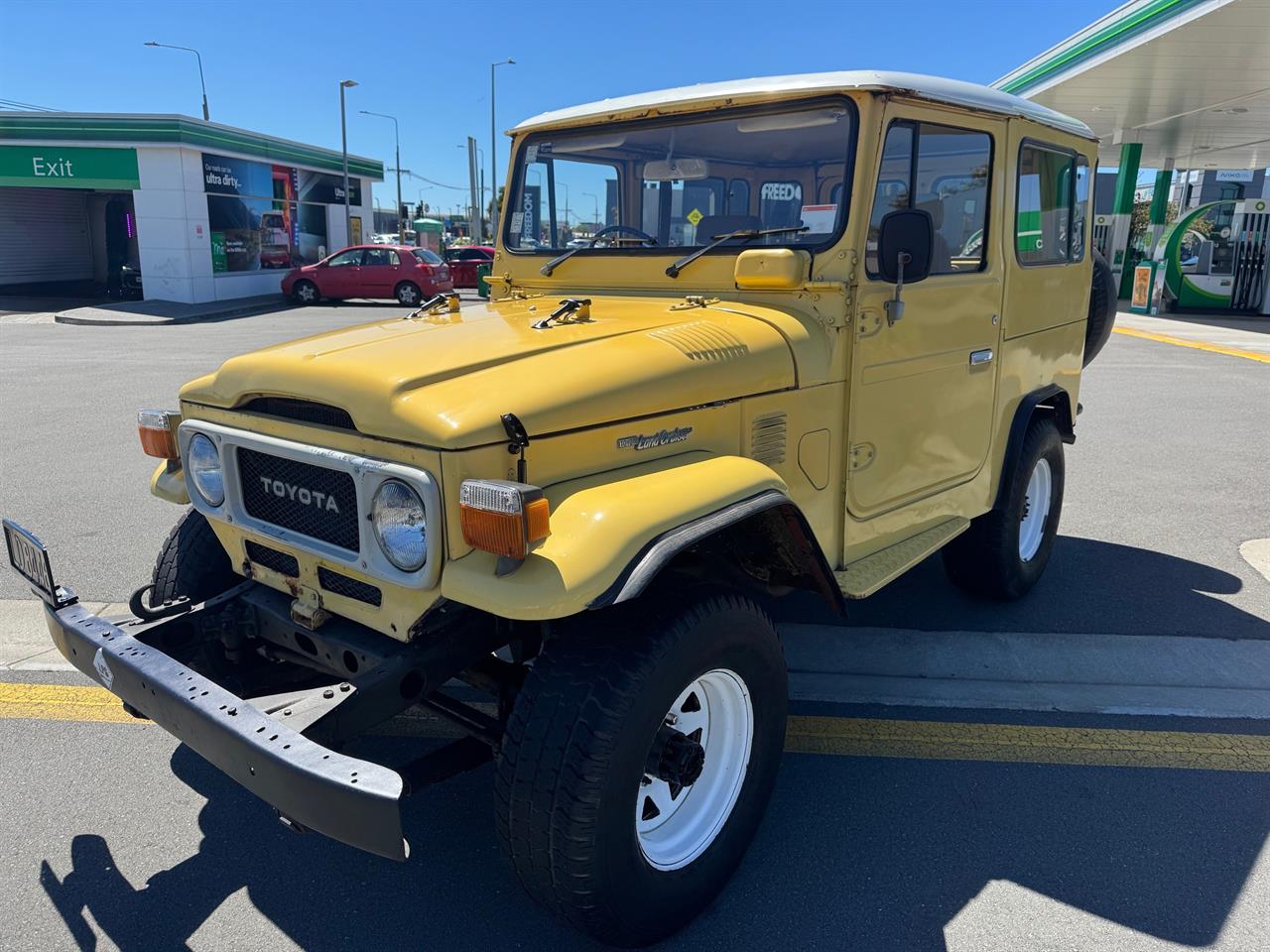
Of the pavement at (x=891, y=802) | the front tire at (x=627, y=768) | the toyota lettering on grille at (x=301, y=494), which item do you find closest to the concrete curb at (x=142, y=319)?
the pavement at (x=891, y=802)

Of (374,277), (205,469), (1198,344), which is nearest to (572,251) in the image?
(205,469)

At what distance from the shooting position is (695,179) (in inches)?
141

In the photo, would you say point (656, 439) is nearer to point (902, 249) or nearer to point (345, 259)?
point (902, 249)

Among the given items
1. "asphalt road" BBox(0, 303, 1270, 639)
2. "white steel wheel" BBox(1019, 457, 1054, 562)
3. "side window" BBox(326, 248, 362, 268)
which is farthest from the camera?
"side window" BBox(326, 248, 362, 268)

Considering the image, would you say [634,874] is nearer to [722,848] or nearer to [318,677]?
[722,848]

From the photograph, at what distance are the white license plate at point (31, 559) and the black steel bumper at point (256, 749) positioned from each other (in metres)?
0.16

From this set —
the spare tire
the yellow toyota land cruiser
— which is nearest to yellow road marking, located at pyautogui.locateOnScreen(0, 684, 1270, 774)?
the yellow toyota land cruiser

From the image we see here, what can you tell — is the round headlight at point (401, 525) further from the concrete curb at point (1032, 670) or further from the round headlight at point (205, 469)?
the concrete curb at point (1032, 670)

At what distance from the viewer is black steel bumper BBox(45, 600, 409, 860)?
1.96 m

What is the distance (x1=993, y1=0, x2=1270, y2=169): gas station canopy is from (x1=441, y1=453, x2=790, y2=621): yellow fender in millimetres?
15061

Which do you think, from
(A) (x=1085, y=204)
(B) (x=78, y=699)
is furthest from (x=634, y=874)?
(A) (x=1085, y=204)

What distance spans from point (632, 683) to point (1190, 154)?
35.5m

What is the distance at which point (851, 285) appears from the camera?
3.14 meters

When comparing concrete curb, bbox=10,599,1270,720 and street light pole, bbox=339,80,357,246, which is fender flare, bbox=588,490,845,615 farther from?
street light pole, bbox=339,80,357,246
